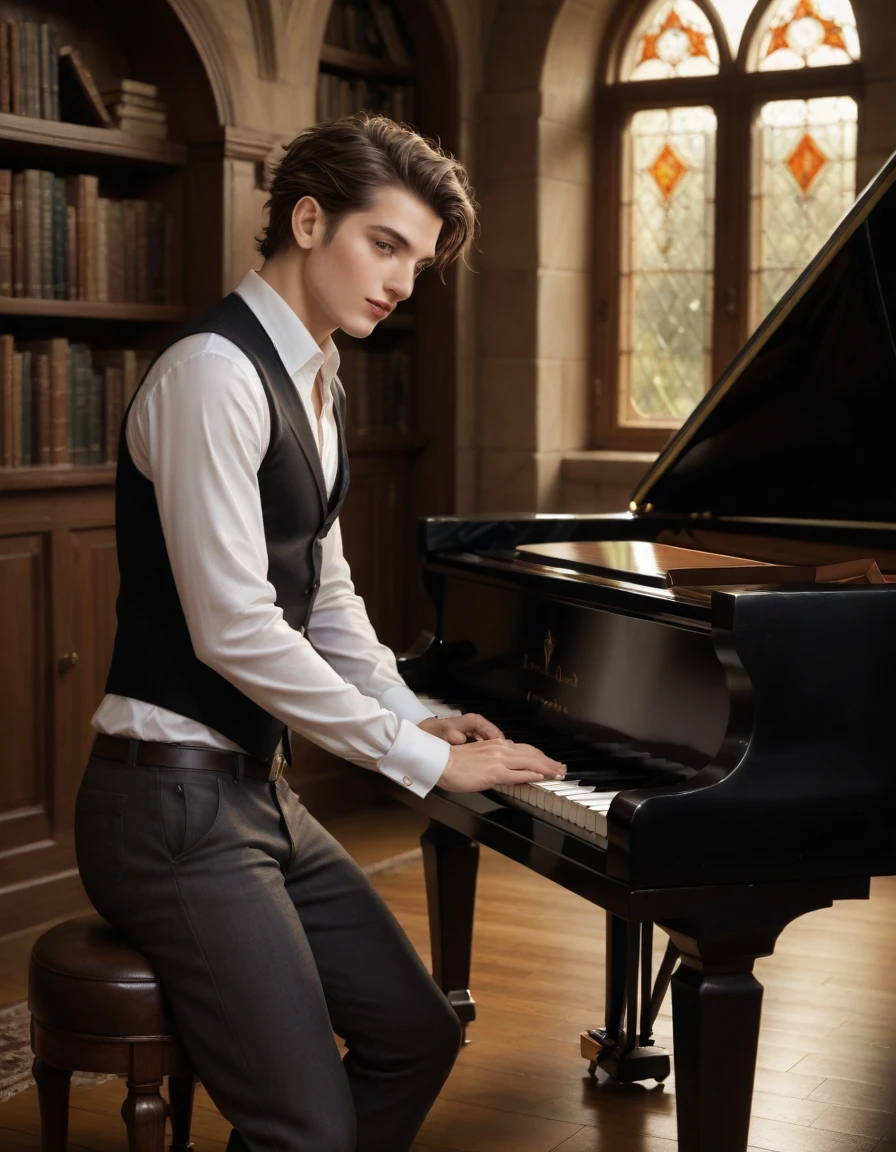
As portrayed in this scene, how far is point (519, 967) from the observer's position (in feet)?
11.9

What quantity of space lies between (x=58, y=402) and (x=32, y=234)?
442 mm

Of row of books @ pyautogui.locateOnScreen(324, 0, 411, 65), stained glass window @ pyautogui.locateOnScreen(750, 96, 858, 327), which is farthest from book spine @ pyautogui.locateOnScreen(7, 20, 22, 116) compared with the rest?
stained glass window @ pyautogui.locateOnScreen(750, 96, 858, 327)

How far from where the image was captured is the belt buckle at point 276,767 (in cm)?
202

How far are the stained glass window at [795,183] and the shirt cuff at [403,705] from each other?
10.5 feet

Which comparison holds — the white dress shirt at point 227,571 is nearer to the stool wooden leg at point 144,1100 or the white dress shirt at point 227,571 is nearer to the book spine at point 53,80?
the stool wooden leg at point 144,1100

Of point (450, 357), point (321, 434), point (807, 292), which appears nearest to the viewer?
point (321, 434)

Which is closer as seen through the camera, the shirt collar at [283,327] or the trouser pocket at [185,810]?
the trouser pocket at [185,810]

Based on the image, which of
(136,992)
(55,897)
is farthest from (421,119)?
(136,992)

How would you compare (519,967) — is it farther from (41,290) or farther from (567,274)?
(567,274)

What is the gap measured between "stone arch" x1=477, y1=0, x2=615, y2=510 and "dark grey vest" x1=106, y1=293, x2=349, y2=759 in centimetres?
326

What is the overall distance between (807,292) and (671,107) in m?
2.88

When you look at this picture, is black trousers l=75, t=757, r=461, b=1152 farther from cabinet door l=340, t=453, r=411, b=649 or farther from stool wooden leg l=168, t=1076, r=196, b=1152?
cabinet door l=340, t=453, r=411, b=649

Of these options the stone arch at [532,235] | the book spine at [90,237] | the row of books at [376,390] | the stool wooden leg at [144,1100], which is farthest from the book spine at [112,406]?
the stool wooden leg at [144,1100]

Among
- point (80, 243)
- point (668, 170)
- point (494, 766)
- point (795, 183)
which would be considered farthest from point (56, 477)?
point (795, 183)
